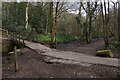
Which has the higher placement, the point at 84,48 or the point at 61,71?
the point at 84,48

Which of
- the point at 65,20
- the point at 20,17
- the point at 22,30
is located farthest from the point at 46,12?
the point at 65,20

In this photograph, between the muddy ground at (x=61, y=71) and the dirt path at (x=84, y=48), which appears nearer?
the muddy ground at (x=61, y=71)

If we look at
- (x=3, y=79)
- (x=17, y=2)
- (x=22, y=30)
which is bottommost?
(x=3, y=79)

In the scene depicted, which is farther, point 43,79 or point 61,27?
point 61,27

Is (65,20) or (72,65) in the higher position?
(65,20)

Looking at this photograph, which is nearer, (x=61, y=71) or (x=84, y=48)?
(x=61, y=71)

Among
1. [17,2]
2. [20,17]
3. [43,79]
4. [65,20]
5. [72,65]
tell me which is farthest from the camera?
[65,20]

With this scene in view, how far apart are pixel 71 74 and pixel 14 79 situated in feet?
7.73

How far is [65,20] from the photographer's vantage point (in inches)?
1441

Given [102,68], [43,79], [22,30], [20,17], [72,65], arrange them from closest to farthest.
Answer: [43,79] < [102,68] < [72,65] < [22,30] < [20,17]

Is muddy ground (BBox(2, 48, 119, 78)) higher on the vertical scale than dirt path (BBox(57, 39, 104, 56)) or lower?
lower

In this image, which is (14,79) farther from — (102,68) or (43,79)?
(102,68)

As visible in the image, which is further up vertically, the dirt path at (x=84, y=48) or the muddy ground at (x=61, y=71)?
the dirt path at (x=84, y=48)

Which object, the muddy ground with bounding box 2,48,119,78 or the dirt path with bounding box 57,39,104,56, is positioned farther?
the dirt path with bounding box 57,39,104,56
